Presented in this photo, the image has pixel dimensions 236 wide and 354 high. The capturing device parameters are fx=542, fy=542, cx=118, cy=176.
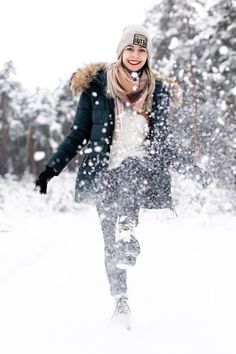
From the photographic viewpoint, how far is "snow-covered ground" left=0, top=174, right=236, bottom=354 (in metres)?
A: 3.23

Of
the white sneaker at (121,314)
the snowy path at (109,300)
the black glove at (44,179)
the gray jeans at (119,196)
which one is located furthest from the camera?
the gray jeans at (119,196)

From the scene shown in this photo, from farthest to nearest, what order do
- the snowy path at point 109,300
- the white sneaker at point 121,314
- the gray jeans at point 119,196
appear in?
1. the gray jeans at point 119,196
2. the white sneaker at point 121,314
3. the snowy path at point 109,300

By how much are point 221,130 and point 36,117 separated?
44612 millimetres

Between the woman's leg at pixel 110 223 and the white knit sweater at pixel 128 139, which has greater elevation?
the white knit sweater at pixel 128 139

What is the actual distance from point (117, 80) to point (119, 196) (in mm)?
832

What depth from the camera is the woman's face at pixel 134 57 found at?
392 centimetres

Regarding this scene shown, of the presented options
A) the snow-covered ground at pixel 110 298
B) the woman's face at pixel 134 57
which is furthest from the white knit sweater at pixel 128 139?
the snow-covered ground at pixel 110 298

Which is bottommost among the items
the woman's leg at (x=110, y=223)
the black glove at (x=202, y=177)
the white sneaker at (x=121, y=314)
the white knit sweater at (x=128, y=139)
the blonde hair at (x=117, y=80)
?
the white sneaker at (x=121, y=314)

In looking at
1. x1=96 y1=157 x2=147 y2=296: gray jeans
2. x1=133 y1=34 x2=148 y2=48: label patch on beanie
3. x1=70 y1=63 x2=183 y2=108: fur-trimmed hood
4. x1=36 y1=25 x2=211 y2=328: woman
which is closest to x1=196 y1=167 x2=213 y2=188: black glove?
x1=36 y1=25 x2=211 y2=328: woman

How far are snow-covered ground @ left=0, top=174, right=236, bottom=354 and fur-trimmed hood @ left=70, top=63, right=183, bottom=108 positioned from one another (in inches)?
63.5

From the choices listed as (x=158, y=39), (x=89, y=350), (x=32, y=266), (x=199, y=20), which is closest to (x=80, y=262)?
(x=32, y=266)

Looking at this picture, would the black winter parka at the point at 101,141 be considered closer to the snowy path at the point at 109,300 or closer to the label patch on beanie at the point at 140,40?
the label patch on beanie at the point at 140,40

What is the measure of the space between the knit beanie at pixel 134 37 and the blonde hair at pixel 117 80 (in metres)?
0.11

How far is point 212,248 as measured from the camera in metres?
7.97
